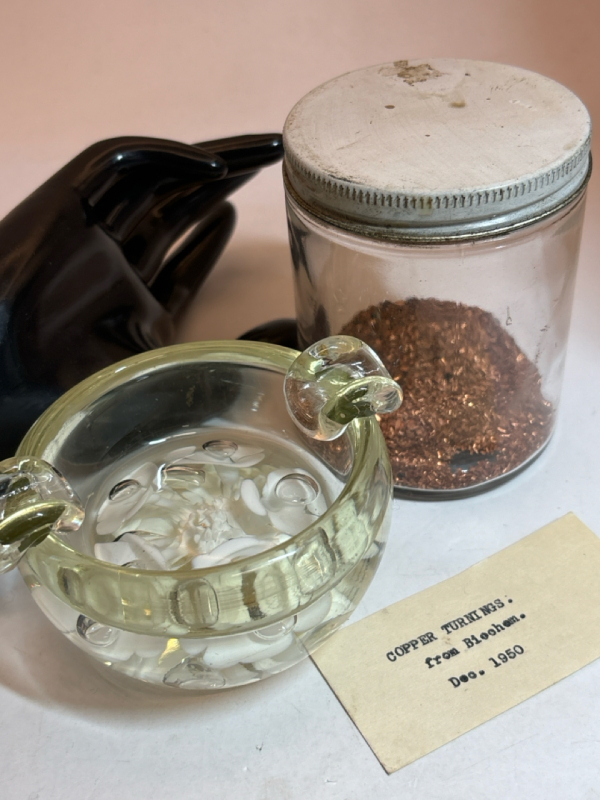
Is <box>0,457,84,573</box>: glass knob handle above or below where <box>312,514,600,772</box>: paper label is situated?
above

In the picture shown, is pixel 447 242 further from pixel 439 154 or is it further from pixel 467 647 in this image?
pixel 467 647

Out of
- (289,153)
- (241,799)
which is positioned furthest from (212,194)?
(241,799)

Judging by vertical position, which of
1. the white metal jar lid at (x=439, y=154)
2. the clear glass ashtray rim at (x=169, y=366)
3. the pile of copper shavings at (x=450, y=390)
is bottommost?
the pile of copper shavings at (x=450, y=390)

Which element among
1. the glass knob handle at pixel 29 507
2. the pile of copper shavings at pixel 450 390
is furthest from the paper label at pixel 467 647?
the glass knob handle at pixel 29 507

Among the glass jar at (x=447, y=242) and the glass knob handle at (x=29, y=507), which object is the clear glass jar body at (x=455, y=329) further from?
the glass knob handle at (x=29, y=507)

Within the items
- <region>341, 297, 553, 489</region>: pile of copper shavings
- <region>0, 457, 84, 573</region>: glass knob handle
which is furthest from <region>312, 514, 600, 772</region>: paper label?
<region>0, 457, 84, 573</region>: glass knob handle

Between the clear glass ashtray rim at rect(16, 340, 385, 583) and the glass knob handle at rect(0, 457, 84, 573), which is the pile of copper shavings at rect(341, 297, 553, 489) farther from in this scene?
the glass knob handle at rect(0, 457, 84, 573)

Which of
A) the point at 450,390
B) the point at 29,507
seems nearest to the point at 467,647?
the point at 450,390
